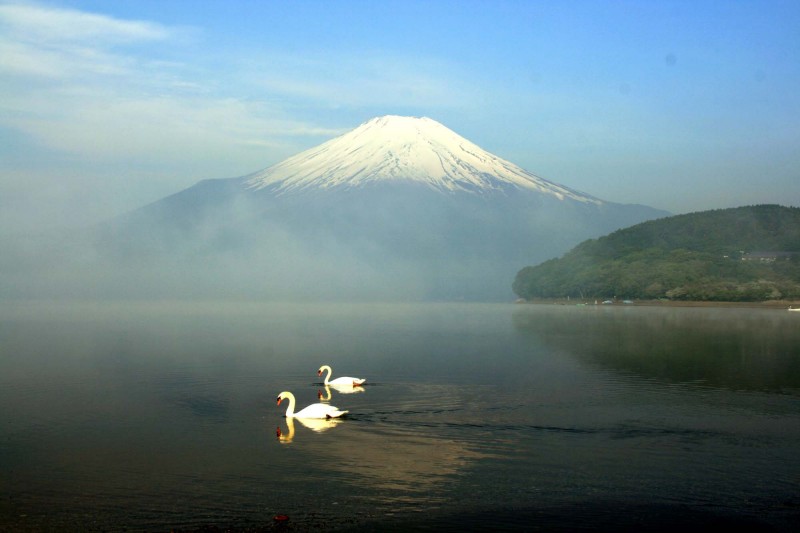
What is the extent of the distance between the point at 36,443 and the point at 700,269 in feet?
427

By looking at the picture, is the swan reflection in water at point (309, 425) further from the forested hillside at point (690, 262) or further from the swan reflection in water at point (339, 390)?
the forested hillside at point (690, 262)

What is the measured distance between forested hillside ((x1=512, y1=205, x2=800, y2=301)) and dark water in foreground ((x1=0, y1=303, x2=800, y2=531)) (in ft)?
308

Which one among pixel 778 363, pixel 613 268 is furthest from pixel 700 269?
pixel 778 363

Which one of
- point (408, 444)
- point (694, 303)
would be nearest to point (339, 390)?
point (408, 444)

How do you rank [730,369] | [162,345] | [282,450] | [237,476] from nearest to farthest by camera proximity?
1. [237,476]
2. [282,450]
3. [730,369]
4. [162,345]

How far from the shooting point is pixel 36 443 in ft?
63.5

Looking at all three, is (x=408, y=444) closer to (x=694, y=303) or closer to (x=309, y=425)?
(x=309, y=425)

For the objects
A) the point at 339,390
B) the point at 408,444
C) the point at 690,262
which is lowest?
the point at 408,444

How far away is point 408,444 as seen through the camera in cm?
1931

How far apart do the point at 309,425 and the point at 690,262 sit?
129 metres

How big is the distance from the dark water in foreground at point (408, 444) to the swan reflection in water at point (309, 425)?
13cm

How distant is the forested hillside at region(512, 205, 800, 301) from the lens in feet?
424

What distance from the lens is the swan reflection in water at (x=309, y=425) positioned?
2041cm

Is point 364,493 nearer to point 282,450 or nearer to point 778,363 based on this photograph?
point 282,450
